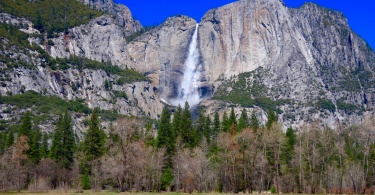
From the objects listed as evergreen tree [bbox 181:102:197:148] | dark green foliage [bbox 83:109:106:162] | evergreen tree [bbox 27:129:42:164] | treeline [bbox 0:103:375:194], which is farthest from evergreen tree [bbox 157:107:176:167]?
evergreen tree [bbox 27:129:42:164]

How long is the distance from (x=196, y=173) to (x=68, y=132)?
42816 millimetres

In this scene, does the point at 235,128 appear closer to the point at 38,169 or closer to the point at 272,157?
the point at 272,157

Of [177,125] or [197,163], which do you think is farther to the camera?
[177,125]

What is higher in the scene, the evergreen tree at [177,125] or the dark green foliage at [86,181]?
the evergreen tree at [177,125]

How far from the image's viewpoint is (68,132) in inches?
4700

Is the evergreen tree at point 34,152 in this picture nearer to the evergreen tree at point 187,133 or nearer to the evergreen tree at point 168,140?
the evergreen tree at point 168,140

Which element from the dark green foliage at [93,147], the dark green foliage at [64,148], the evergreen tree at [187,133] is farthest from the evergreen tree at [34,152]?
the evergreen tree at [187,133]

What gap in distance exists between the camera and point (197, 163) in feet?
304

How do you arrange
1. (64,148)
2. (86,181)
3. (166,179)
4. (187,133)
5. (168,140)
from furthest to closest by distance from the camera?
(64,148), (187,133), (168,140), (86,181), (166,179)

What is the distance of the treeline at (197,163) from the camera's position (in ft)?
289

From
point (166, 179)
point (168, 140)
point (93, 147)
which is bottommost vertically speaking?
point (166, 179)

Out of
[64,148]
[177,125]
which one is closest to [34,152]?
[64,148]

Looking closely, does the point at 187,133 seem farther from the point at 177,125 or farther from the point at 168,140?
the point at 168,140

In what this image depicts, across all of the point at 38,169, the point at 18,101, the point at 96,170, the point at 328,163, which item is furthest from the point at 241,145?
the point at 18,101
